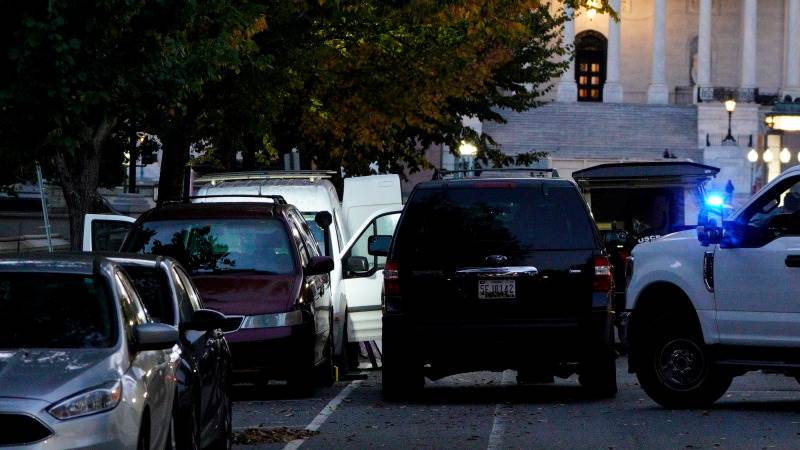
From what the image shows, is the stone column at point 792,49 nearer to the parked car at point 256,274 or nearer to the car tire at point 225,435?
the parked car at point 256,274

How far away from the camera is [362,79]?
3391 centimetres

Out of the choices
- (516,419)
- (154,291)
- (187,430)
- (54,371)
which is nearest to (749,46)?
(516,419)

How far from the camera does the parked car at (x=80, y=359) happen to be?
28.0 ft

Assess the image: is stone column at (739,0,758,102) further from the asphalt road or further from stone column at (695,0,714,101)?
the asphalt road

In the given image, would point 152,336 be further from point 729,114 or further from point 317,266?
point 729,114

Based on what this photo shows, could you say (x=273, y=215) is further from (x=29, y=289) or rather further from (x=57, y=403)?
(x=57, y=403)

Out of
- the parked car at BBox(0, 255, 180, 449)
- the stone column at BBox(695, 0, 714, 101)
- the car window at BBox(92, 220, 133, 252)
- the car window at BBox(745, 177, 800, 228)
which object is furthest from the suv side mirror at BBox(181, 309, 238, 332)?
the stone column at BBox(695, 0, 714, 101)

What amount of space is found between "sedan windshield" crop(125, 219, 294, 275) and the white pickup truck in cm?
355

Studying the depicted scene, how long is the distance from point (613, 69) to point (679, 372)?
7987 centimetres

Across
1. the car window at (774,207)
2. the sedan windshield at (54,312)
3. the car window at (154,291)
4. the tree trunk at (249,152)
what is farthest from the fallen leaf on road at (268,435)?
the tree trunk at (249,152)

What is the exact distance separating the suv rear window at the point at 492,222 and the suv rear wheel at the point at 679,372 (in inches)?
41.2

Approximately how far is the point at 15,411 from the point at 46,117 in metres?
7.46

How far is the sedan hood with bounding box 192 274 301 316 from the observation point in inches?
664

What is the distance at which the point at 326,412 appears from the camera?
15648 millimetres
